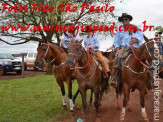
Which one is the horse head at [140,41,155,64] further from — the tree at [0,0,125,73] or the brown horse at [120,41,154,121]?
the tree at [0,0,125,73]

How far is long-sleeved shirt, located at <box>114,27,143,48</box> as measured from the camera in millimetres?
7223

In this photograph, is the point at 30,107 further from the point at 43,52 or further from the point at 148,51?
the point at 148,51

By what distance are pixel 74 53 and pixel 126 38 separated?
2100 mm

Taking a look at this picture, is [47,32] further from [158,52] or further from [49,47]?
[158,52]

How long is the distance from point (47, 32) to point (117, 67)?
1487cm

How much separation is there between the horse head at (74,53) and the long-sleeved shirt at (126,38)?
1.74 m

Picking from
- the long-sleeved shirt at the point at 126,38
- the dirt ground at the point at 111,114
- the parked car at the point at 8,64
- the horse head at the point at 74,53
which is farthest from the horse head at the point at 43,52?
the parked car at the point at 8,64

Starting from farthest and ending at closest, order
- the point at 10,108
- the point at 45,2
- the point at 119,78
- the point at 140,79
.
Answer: the point at 45,2
the point at 10,108
the point at 119,78
the point at 140,79

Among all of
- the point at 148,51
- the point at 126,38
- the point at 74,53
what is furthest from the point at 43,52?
the point at 148,51

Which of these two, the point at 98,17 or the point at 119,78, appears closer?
the point at 119,78

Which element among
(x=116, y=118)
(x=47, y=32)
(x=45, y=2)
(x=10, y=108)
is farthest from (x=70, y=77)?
(x=47, y=32)

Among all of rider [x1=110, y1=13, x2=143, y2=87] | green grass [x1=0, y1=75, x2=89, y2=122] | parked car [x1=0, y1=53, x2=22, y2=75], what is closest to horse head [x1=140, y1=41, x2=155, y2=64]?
rider [x1=110, y1=13, x2=143, y2=87]

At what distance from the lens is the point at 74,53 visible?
624cm

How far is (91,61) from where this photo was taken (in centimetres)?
698
